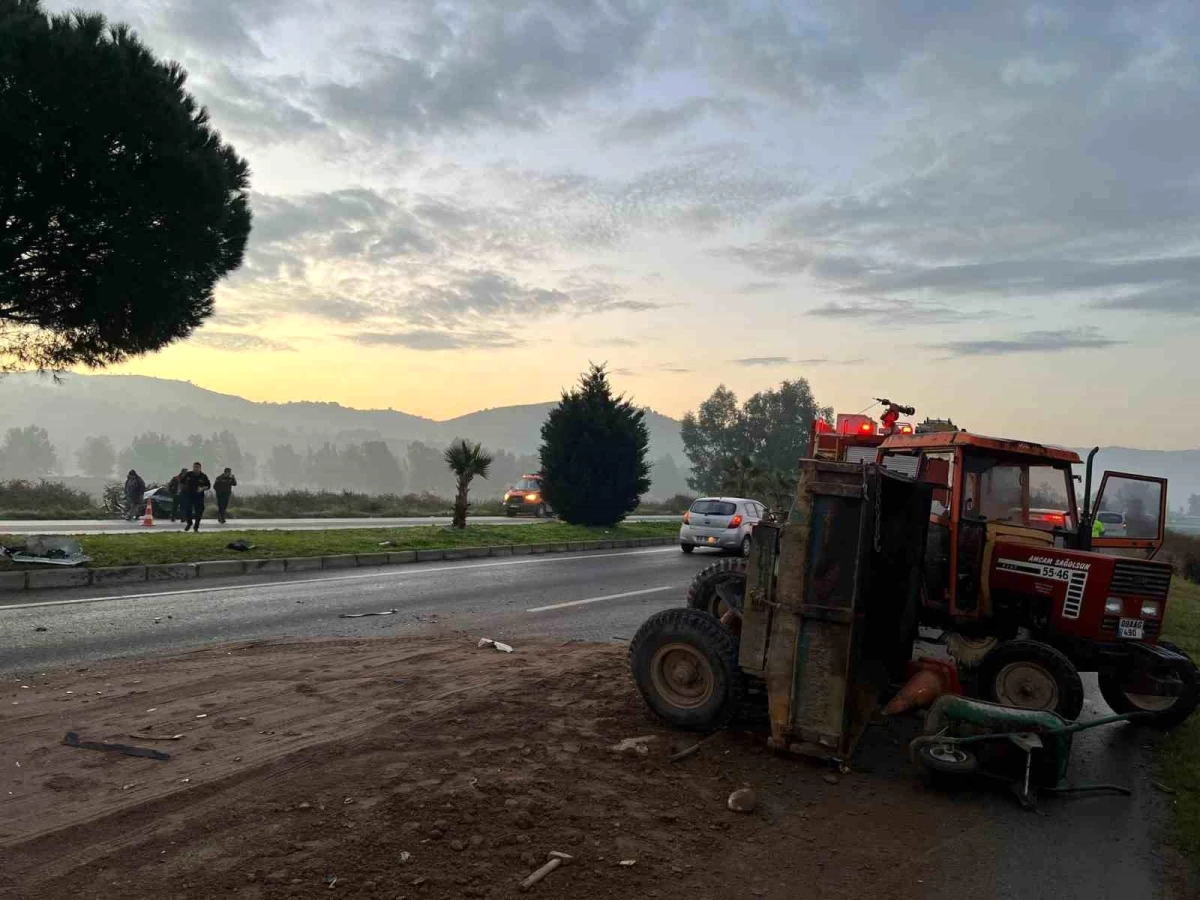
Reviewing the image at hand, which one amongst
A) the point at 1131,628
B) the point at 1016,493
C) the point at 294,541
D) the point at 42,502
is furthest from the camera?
the point at 42,502

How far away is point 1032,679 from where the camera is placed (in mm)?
5883

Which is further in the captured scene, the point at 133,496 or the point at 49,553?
the point at 133,496

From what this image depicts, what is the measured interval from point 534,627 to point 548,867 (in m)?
6.04

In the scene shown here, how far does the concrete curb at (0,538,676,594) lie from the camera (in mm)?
11922

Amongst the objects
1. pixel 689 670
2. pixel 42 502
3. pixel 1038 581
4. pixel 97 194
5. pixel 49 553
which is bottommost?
pixel 42 502

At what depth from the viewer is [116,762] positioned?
4445 millimetres

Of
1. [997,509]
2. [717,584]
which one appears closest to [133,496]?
[717,584]

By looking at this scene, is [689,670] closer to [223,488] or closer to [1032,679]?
[1032,679]

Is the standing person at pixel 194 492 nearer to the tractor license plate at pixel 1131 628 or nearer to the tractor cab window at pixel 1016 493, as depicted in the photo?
the tractor cab window at pixel 1016 493

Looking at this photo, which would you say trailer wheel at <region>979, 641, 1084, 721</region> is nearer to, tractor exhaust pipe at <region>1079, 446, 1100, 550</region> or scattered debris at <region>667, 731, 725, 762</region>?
tractor exhaust pipe at <region>1079, 446, 1100, 550</region>

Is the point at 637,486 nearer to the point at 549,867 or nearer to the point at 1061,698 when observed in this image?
the point at 1061,698

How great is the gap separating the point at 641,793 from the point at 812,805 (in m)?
0.97

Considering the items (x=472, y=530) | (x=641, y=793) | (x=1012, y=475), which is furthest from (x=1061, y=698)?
(x=472, y=530)

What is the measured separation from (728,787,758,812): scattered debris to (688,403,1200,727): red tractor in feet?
6.38
